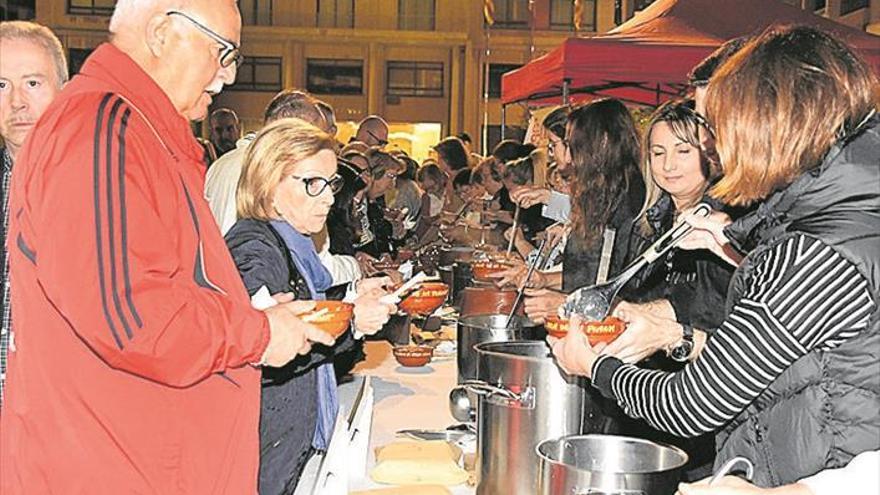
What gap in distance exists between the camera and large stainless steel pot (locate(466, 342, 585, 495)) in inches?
73.8

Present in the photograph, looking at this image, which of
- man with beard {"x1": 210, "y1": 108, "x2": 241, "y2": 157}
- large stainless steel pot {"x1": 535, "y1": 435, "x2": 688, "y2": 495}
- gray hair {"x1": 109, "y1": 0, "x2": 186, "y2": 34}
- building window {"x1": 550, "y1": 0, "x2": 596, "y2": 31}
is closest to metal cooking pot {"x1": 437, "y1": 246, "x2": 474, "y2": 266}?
man with beard {"x1": 210, "y1": 108, "x2": 241, "y2": 157}

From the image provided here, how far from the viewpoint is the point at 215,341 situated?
1.49 m

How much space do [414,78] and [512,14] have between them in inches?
113

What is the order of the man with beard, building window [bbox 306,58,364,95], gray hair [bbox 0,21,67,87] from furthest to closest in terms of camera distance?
building window [bbox 306,58,364,95], the man with beard, gray hair [bbox 0,21,67,87]

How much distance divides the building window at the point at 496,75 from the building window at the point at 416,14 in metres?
1.94

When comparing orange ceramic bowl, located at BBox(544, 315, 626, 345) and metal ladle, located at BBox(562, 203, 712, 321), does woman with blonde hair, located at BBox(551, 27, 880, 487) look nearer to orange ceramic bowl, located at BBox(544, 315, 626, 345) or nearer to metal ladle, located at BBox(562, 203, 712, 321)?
orange ceramic bowl, located at BBox(544, 315, 626, 345)

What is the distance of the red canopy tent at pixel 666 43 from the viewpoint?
534cm

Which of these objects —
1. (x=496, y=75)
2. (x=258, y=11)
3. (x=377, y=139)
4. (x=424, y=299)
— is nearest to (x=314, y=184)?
(x=424, y=299)

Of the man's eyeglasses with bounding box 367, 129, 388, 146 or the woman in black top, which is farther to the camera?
the man's eyeglasses with bounding box 367, 129, 388, 146

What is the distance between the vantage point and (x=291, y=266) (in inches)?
87.2

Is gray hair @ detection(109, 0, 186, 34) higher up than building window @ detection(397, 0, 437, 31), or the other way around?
building window @ detection(397, 0, 437, 31)

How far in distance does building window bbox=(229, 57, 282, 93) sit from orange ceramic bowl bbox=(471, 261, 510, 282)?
79.9 ft

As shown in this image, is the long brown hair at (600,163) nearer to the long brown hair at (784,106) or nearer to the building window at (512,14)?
the long brown hair at (784,106)

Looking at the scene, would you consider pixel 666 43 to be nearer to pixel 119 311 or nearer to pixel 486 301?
pixel 486 301
